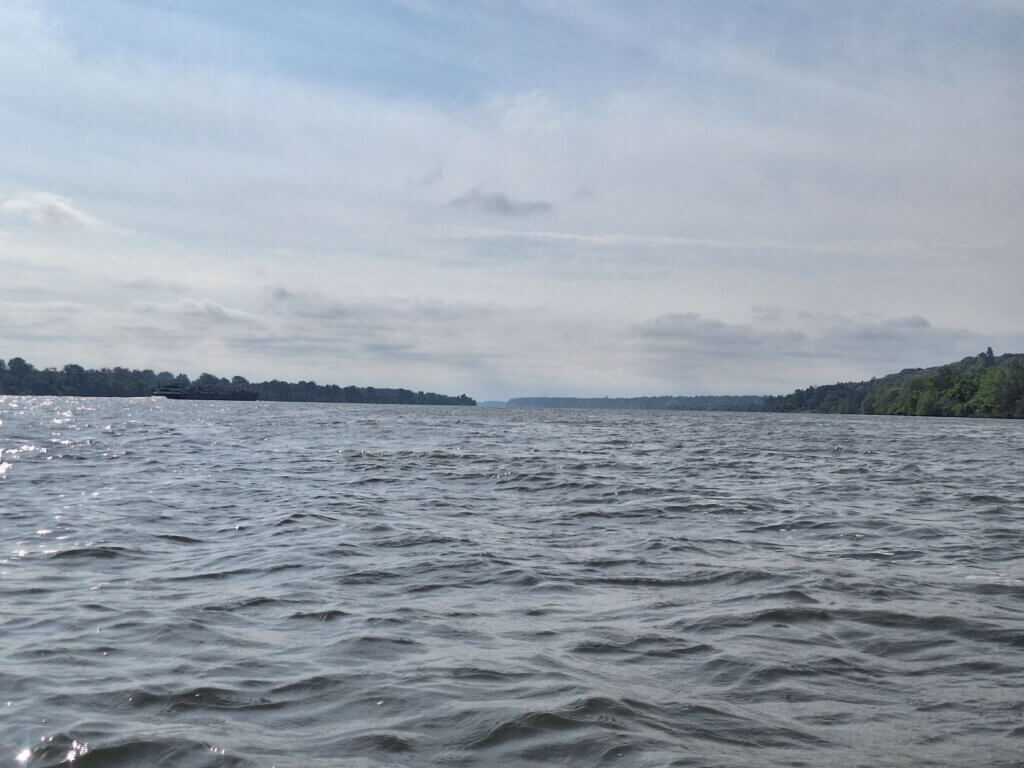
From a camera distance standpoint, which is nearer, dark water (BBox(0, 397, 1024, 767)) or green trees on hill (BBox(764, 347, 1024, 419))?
dark water (BBox(0, 397, 1024, 767))

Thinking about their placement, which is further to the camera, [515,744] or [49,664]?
[49,664]

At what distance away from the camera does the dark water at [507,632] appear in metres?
7.00

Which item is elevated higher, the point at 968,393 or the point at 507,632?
the point at 968,393

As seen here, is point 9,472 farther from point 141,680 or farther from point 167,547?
point 141,680

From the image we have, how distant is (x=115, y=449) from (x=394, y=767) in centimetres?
4105

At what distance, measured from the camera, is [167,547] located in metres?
15.9

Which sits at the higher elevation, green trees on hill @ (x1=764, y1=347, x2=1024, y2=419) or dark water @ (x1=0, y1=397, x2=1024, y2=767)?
green trees on hill @ (x1=764, y1=347, x2=1024, y2=419)

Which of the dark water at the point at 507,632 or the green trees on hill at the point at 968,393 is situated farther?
the green trees on hill at the point at 968,393

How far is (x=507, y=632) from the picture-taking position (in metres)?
10.3

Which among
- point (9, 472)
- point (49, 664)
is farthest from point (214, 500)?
point (49, 664)

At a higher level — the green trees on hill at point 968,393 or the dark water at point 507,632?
the green trees on hill at point 968,393

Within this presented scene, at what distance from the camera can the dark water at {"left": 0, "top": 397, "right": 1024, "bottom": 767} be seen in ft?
23.0

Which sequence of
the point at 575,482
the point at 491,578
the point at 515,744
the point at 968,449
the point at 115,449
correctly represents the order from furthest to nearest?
the point at 968,449, the point at 115,449, the point at 575,482, the point at 491,578, the point at 515,744

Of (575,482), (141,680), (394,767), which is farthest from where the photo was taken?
(575,482)
